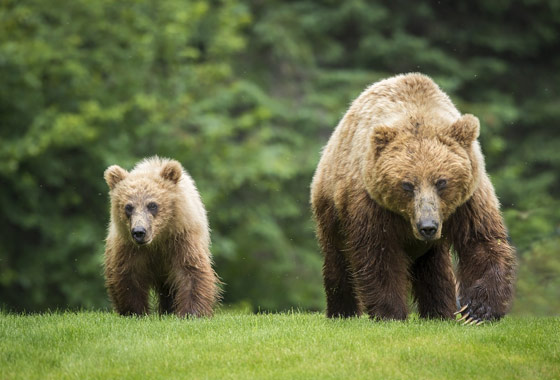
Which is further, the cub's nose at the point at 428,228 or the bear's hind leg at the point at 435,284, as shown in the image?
the bear's hind leg at the point at 435,284

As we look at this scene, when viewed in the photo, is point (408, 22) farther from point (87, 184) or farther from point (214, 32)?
point (87, 184)

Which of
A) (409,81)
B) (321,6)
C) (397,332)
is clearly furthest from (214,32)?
(397,332)

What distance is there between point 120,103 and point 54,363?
12.4 metres

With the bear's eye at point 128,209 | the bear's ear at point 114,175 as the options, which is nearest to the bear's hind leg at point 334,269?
the bear's eye at point 128,209

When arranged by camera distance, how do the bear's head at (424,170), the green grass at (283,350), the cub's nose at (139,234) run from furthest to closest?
the cub's nose at (139,234), the bear's head at (424,170), the green grass at (283,350)

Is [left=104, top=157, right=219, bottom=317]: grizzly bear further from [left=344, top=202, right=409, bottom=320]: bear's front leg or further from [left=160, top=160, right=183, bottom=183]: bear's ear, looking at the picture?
[left=344, top=202, right=409, bottom=320]: bear's front leg

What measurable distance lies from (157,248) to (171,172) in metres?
0.83

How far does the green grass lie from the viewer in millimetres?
6641

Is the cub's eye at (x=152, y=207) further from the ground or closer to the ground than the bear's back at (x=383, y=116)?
closer to the ground

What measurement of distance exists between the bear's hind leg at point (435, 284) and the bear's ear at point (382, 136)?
1374 millimetres

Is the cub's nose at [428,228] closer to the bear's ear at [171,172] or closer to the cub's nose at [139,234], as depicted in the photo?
the cub's nose at [139,234]

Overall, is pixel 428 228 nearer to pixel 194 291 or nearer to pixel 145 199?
pixel 194 291

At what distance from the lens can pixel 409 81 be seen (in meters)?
8.74

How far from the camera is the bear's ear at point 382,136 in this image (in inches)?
313
